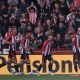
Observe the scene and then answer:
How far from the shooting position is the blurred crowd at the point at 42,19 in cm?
2030

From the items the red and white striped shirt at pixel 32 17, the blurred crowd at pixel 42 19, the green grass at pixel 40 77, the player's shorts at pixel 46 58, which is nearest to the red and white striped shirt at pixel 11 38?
the blurred crowd at pixel 42 19

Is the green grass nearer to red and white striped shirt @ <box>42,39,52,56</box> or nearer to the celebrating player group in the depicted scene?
the celebrating player group

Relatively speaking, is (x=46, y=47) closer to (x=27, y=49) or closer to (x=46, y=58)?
(x=46, y=58)

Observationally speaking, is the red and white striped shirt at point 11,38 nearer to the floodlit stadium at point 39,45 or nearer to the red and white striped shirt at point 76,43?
the floodlit stadium at point 39,45

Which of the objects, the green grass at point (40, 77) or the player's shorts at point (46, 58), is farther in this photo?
the player's shorts at point (46, 58)

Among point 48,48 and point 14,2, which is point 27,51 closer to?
point 48,48

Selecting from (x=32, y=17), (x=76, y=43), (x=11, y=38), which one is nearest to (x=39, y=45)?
(x=11, y=38)

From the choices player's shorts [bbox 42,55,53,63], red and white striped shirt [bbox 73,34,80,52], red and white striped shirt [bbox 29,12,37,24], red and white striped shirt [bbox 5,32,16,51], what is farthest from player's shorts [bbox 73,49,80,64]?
red and white striped shirt [bbox 29,12,37,24]

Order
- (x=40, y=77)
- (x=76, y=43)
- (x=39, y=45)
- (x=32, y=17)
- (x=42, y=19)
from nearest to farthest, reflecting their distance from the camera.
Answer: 1. (x=40, y=77)
2. (x=76, y=43)
3. (x=39, y=45)
4. (x=42, y=19)
5. (x=32, y=17)

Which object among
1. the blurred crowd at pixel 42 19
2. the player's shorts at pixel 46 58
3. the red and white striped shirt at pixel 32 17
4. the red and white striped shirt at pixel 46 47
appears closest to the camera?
the red and white striped shirt at pixel 46 47

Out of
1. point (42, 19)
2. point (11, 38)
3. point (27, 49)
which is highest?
point (42, 19)

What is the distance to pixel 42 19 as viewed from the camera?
21125mm

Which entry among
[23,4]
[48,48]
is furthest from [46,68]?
[23,4]

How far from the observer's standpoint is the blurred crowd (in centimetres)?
2030
